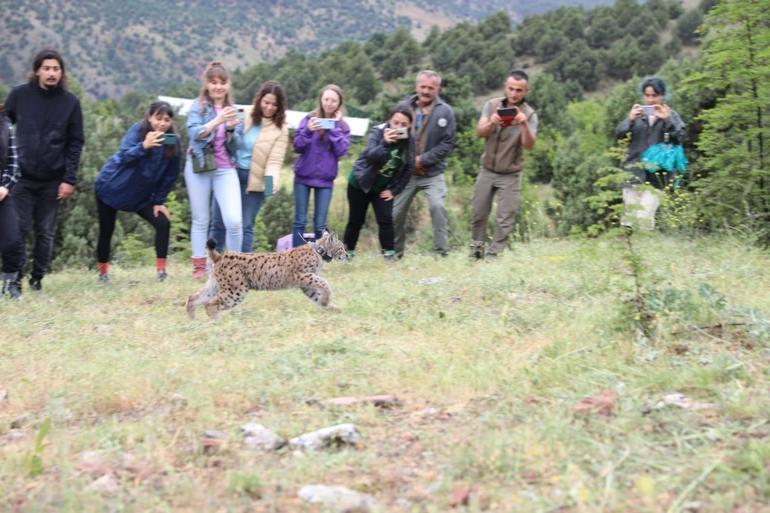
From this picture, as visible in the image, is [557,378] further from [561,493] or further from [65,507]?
[65,507]

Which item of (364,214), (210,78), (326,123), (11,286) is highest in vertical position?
(210,78)

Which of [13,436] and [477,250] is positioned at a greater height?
[477,250]

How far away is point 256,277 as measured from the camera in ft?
25.1

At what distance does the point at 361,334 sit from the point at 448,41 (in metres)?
49.1

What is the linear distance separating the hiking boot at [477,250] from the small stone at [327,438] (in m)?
5.55

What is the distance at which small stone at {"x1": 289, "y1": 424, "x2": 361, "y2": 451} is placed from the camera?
179 inches

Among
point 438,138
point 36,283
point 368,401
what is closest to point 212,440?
point 368,401

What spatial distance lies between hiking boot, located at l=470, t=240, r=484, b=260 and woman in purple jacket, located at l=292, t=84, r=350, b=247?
1.72 metres

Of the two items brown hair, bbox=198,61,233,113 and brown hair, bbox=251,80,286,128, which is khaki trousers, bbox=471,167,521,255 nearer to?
brown hair, bbox=251,80,286,128

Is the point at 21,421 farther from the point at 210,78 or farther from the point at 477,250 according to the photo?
the point at 477,250

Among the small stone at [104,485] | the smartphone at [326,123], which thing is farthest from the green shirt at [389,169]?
the small stone at [104,485]

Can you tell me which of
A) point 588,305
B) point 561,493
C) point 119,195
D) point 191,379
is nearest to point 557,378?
point 561,493

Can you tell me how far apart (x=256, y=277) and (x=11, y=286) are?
8.84 feet

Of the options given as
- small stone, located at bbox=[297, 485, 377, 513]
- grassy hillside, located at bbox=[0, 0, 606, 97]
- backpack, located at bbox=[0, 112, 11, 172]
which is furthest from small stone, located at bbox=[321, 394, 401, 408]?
grassy hillside, located at bbox=[0, 0, 606, 97]
